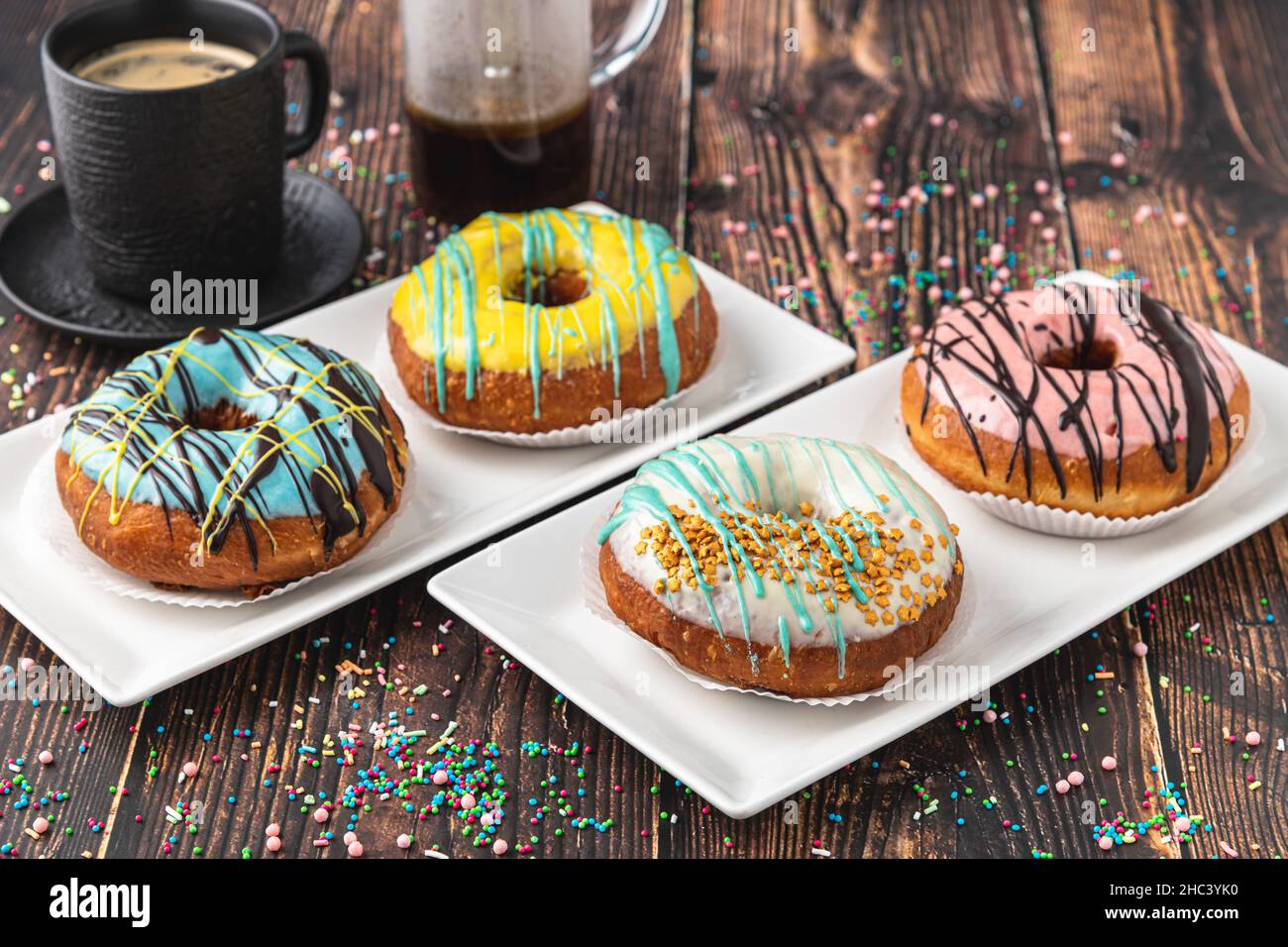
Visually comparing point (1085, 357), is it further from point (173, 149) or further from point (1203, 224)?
point (173, 149)

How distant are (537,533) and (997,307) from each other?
80 centimetres

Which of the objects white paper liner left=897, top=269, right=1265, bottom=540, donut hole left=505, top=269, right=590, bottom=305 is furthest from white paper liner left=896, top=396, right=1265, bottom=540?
donut hole left=505, top=269, right=590, bottom=305

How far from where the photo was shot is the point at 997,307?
235 centimetres

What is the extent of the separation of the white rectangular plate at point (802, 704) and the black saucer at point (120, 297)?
0.80 metres

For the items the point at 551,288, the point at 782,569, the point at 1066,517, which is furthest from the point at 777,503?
the point at 551,288

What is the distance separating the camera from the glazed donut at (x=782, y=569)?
6.03 ft

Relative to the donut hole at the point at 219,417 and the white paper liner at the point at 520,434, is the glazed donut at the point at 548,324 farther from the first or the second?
the donut hole at the point at 219,417

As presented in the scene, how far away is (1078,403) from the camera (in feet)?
7.06

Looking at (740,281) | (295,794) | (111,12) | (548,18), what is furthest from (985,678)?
(111,12)

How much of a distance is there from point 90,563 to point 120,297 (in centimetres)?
73

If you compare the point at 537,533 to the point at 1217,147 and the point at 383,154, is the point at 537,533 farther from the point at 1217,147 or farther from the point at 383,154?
the point at 1217,147

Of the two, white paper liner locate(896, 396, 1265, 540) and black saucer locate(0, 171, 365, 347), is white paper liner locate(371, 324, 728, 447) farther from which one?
white paper liner locate(896, 396, 1265, 540)

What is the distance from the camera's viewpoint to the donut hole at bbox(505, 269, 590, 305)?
2.45 metres

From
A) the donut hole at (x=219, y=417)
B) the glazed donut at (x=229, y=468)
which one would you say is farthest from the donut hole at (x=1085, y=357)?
the donut hole at (x=219, y=417)
